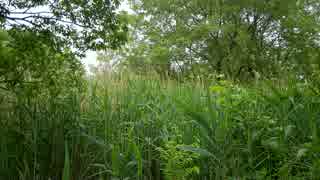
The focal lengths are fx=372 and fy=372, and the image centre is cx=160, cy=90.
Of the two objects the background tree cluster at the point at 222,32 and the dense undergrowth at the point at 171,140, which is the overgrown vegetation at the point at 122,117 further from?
the background tree cluster at the point at 222,32

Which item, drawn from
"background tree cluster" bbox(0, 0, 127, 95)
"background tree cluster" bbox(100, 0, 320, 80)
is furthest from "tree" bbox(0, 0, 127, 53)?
"background tree cluster" bbox(100, 0, 320, 80)

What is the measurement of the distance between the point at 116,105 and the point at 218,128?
1377mm

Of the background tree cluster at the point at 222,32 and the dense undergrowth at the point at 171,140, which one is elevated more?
the background tree cluster at the point at 222,32

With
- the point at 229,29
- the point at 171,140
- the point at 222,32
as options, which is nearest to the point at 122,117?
the point at 171,140

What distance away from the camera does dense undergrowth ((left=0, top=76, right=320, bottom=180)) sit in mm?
2420

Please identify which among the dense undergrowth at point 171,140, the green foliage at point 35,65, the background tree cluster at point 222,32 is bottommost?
the dense undergrowth at point 171,140

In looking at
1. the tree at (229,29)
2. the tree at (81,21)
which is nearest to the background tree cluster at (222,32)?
the tree at (229,29)

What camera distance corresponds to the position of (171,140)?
2.70 meters

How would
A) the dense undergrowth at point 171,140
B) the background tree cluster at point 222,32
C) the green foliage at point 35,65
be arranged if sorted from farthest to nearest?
the background tree cluster at point 222,32
the green foliage at point 35,65
the dense undergrowth at point 171,140

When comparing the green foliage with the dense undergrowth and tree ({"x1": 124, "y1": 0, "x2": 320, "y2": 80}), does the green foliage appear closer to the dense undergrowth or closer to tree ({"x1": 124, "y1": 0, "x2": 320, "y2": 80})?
the dense undergrowth

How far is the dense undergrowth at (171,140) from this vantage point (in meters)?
2.42

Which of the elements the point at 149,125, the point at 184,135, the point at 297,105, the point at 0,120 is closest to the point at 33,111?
the point at 0,120

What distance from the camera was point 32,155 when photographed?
9.46 feet

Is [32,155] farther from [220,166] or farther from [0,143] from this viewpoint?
[220,166]
